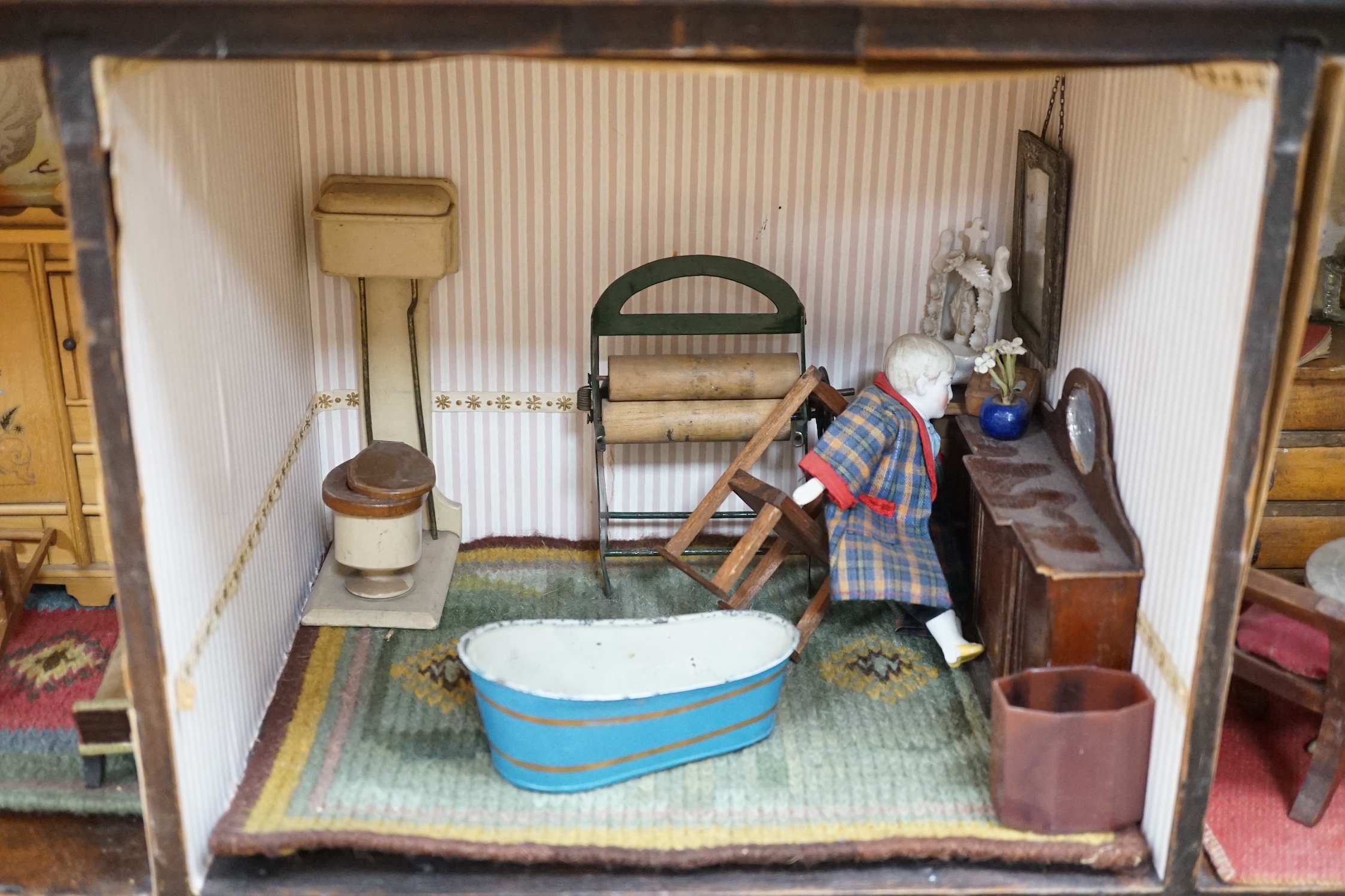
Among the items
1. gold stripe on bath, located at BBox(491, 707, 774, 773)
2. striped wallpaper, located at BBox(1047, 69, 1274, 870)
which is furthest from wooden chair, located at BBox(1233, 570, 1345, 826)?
gold stripe on bath, located at BBox(491, 707, 774, 773)

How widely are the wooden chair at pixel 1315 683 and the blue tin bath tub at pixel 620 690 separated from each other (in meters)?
1.40

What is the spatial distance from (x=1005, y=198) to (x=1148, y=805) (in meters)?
2.41

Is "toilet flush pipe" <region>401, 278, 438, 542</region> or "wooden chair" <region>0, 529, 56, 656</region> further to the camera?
"toilet flush pipe" <region>401, 278, 438, 542</region>

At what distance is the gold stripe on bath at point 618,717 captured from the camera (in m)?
3.78

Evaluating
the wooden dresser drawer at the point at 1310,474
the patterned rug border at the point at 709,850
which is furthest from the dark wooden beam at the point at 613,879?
the wooden dresser drawer at the point at 1310,474

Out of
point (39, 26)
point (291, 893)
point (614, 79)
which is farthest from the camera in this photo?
point (614, 79)

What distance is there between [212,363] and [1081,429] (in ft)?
8.97

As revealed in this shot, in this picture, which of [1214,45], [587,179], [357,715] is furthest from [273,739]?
[1214,45]

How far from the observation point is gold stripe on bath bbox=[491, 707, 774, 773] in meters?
3.86

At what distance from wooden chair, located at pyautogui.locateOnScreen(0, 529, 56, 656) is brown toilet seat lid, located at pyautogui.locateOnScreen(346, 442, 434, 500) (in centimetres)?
121

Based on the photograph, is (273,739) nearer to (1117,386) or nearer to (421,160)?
(421,160)

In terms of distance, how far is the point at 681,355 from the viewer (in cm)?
507

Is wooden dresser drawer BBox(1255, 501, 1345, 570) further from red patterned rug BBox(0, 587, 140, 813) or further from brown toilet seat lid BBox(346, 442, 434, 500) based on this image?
red patterned rug BBox(0, 587, 140, 813)

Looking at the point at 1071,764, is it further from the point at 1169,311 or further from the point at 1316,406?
the point at 1316,406
